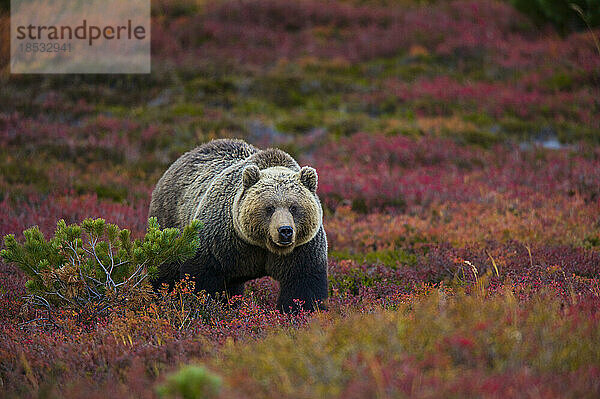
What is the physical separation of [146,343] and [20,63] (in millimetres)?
18650

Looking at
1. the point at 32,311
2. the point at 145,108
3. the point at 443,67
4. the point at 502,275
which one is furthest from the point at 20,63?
the point at 502,275

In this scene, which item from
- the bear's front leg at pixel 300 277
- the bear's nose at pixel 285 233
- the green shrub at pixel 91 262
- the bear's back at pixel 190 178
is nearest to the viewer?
the bear's nose at pixel 285 233

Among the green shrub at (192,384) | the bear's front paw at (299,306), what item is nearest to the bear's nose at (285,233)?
the bear's front paw at (299,306)

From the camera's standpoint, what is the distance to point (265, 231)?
5.91 metres

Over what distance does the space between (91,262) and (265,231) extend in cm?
175

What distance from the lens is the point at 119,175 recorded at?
44.5ft

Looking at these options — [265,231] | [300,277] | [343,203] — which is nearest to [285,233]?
[265,231]

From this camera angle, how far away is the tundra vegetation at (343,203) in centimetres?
381

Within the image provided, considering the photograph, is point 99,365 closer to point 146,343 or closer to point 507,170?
point 146,343
